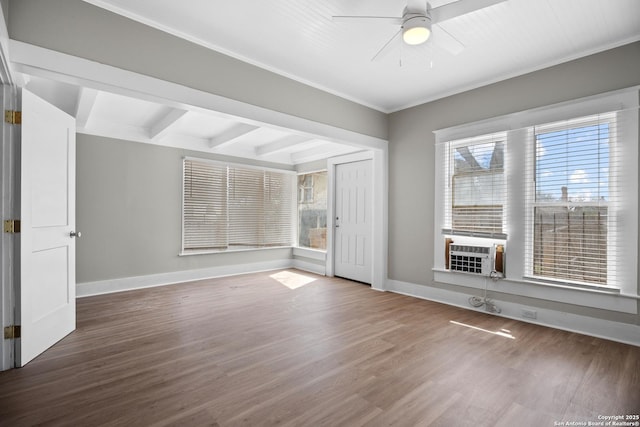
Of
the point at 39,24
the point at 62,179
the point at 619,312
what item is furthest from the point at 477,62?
the point at 62,179

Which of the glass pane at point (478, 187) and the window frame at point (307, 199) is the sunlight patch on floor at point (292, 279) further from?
the glass pane at point (478, 187)

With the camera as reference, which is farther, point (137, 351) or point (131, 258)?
point (131, 258)

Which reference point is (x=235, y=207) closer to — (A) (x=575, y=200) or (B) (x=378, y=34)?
(B) (x=378, y=34)

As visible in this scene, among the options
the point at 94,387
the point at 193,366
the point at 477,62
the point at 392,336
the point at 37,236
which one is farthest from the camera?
the point at 477,62

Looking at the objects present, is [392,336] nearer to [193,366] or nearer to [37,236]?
[193,366]

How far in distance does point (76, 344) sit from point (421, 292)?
13.3ft

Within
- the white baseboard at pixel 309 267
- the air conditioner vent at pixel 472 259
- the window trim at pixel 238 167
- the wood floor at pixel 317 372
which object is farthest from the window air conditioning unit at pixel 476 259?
the window trim at pixel 238 167

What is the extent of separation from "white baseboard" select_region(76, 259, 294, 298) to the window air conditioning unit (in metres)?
3.81

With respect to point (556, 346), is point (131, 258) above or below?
above

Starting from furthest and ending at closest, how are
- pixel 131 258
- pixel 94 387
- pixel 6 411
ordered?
pixel 131 258 < pixel 94 387 < pixel 6 411

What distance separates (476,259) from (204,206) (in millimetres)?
4606

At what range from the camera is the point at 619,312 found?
2881 mm

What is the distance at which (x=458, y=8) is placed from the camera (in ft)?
6.61

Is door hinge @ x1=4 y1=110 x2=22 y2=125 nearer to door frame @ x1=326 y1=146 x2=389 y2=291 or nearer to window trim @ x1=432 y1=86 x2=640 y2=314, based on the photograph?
door frame @ x1=326 y1=146 x2=389 y2=291
